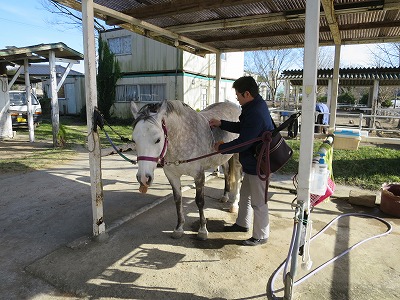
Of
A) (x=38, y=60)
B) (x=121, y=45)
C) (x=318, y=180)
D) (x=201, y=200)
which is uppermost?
(x=121, y=45)

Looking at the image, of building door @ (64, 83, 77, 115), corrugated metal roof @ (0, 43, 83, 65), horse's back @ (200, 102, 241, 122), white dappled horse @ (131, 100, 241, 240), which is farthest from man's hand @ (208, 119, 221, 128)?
building door @ (64, 83, 77, 115)

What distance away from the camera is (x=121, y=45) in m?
17.0

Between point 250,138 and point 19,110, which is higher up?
point 19,110

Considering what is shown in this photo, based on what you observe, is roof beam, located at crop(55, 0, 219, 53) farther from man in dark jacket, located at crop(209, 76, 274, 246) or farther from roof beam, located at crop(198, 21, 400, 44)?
man in dark jacket, located at crop(209, 76, 274, 246)

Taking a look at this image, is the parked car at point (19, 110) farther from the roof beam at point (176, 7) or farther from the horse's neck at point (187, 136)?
the horse's neck at point (187, 136)

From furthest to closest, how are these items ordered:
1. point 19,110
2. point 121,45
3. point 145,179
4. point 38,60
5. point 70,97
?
point 70,97, point 121,45, point 19,110, point 38,60, point 145,179

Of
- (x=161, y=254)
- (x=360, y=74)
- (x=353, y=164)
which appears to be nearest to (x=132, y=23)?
(x=161, y=254)

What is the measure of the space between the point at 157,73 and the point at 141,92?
1700 mm

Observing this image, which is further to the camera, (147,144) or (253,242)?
(253,242)

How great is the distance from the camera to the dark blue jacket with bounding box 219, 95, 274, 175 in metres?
2.96

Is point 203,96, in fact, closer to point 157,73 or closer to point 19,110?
point 157,73

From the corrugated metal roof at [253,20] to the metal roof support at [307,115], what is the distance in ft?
5.34

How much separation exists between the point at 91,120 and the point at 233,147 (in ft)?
5.38

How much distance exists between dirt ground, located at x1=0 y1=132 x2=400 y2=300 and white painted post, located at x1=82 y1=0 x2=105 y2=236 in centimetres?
40
